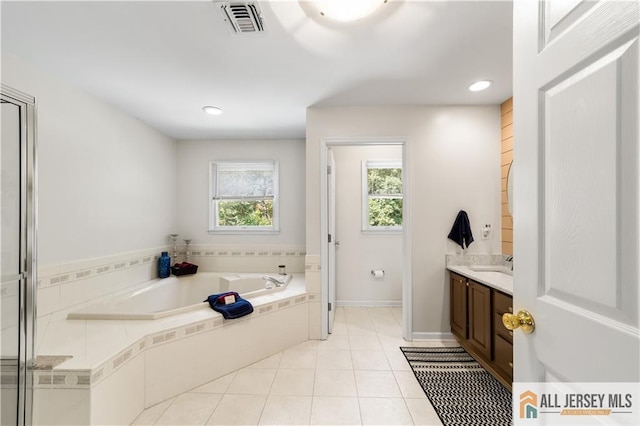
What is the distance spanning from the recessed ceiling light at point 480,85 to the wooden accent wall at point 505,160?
0.44 m

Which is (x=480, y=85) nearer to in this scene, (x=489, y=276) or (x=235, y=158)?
(x=489, y=276)

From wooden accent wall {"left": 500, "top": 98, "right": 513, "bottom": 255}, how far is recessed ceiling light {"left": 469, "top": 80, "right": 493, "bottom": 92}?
0.44m

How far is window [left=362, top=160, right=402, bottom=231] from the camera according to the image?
13.1 feet

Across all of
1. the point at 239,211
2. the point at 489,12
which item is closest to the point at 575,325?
the point at 489,12

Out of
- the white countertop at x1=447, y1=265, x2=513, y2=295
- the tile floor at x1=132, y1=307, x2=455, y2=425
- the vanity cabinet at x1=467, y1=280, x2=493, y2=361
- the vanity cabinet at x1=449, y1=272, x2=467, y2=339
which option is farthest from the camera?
the vanity cabinet at x1=449, y1=272, x2=467, y2=339

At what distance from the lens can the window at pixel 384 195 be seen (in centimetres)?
398

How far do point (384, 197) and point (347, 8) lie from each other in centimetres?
277

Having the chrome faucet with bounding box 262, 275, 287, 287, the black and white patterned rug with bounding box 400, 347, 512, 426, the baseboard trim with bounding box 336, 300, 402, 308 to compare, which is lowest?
the black and white patterned rug with bounding box 400, 347, 512, 426

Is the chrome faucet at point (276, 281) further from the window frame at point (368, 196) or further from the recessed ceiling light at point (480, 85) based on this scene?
the recessed ceiling light at point (480, 85)

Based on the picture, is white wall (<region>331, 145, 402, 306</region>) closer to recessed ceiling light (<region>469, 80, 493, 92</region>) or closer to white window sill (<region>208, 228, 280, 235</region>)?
white window sill (<region>208, 228, 280, 235</region>)

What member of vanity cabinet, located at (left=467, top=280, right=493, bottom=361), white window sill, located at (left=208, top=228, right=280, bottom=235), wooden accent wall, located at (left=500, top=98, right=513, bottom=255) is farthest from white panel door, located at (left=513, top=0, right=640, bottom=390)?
white window sill, located at (left=208, top=228, right=280, bottom=235)

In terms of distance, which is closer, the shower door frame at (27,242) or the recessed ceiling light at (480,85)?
the shower door frame at (27,242)

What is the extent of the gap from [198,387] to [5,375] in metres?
1.10

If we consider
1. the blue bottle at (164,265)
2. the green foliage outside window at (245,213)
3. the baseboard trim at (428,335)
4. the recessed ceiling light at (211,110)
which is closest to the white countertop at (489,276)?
the baseboard trim at (428,335)
